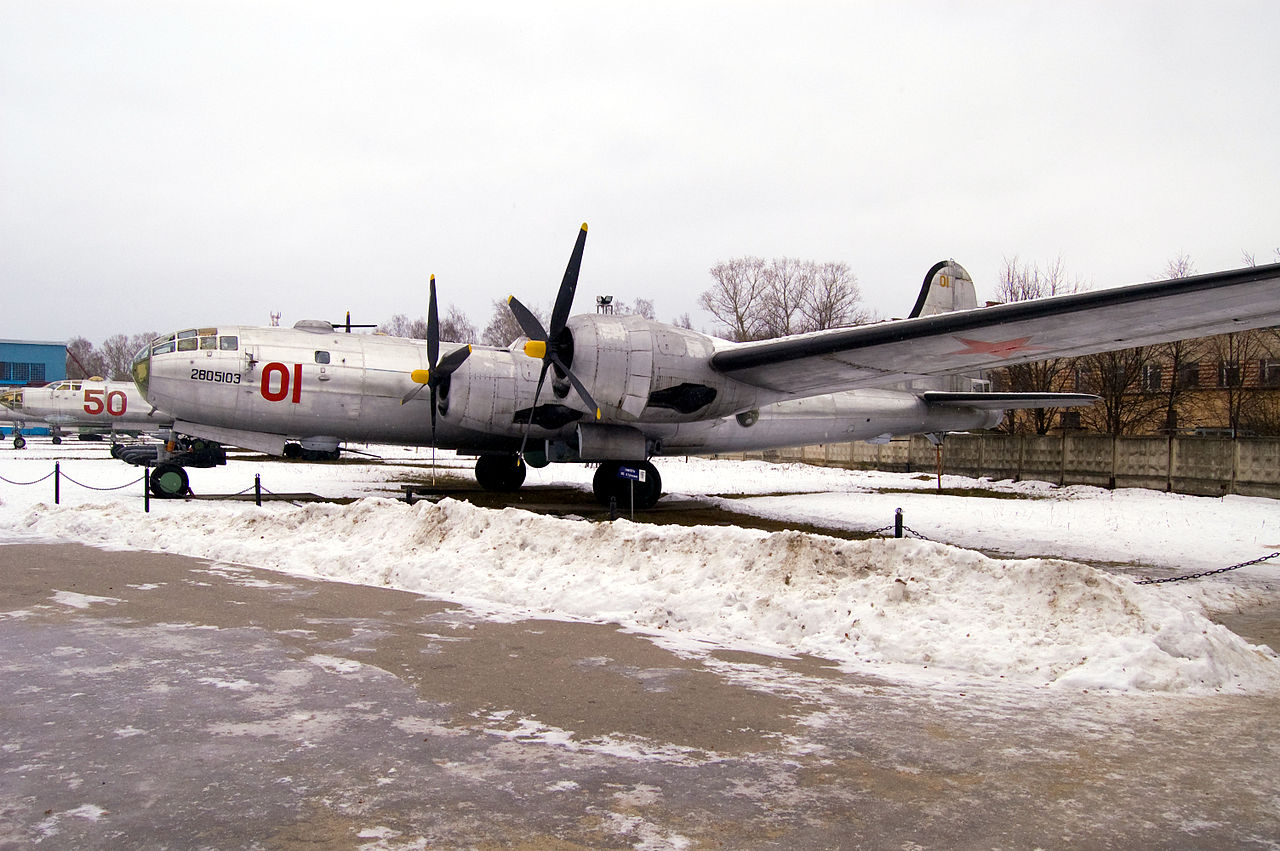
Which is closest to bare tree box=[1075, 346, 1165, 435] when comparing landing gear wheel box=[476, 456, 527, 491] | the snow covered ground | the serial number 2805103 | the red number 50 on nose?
the snow covered ground

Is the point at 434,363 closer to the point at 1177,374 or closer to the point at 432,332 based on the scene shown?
the point at 432,332

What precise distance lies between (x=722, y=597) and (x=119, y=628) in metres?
5.09

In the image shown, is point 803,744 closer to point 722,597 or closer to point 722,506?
point 722,597

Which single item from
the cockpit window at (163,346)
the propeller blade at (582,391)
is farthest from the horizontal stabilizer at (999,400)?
the cockpit window at (163,346)

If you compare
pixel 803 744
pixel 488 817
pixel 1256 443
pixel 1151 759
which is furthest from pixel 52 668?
pixel 1256 443

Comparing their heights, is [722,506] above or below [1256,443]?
below

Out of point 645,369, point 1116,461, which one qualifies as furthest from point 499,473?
point 1116,461

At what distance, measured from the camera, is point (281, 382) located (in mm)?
16953

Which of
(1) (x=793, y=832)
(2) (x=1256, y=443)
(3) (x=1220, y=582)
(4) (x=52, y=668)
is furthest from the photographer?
(2) (x=1256, y=443)

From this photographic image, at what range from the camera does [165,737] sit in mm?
4383

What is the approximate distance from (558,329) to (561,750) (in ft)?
37.5

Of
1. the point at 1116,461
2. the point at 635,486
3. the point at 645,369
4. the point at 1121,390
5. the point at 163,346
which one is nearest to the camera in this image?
the point at 645,369

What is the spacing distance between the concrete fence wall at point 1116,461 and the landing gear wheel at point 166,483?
24.3 meters

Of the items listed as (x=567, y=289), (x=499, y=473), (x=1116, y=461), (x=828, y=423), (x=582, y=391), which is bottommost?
(x=499, y=473)
